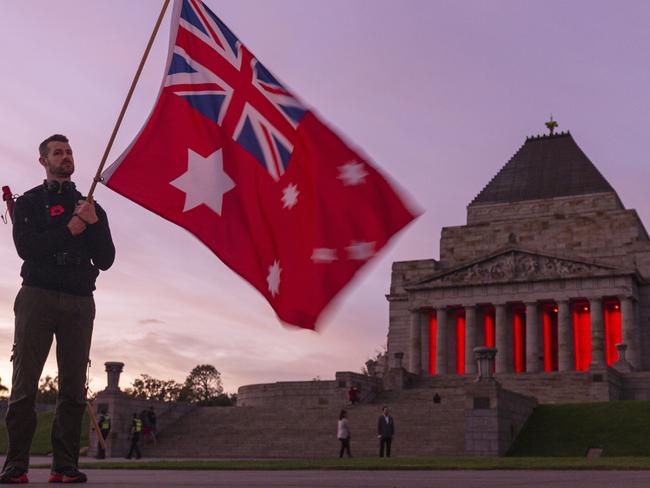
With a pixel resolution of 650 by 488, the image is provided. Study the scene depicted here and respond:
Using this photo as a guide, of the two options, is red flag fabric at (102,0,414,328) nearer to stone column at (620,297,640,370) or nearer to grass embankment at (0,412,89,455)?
grass embankment at (0,412,89,455)

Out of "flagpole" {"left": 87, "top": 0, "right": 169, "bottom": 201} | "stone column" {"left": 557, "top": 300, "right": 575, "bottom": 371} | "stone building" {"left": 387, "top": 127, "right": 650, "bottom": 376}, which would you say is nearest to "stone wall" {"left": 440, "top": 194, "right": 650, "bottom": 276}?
"stone building" {"left": 387, "top": 127, "right": 650, "bottom": 376}

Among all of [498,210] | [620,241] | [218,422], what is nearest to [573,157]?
[498,210]

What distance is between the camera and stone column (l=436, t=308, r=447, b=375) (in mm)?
64062

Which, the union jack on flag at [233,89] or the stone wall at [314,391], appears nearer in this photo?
the union jack on flag at [233,89]

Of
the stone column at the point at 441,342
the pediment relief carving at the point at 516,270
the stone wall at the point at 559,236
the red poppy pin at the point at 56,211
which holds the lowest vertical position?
the red poppy pin at the point at 56,211

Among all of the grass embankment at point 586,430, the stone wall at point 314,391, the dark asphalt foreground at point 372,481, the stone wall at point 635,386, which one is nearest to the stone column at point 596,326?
the stone wall at point 635,386

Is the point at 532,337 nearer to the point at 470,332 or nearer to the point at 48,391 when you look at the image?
the point at 470,332

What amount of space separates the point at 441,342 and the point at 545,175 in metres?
21.7

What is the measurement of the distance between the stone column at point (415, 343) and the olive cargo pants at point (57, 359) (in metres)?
59.2

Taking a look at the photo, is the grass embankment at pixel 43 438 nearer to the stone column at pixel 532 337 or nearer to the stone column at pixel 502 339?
the stone column at pixel 502 339

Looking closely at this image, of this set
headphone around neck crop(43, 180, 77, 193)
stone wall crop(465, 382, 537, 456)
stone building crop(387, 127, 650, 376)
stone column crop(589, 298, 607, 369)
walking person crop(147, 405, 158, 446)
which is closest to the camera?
headphone around neck crop(43, 180, 77, 193)

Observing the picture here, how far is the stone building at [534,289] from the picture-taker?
6097cm

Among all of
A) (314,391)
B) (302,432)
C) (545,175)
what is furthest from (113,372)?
(545,175)

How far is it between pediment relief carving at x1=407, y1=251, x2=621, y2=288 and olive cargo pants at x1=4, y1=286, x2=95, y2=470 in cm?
5697
